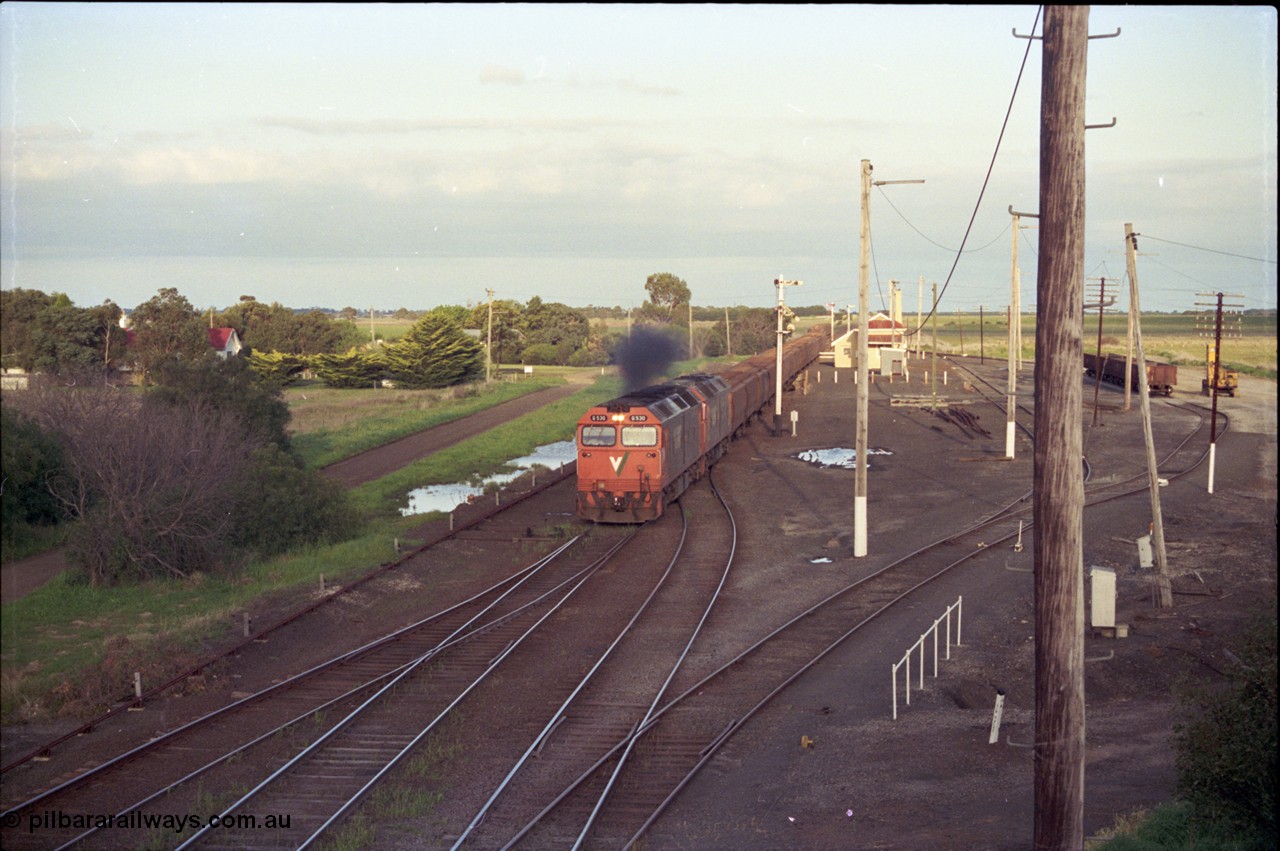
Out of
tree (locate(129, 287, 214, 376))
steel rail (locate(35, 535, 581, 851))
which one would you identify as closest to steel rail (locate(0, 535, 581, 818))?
steel rail (locate(35, 535, 581, 851))

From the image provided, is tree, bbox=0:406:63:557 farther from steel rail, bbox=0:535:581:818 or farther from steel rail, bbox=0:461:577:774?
steel rail, bbox=0:535:581:818

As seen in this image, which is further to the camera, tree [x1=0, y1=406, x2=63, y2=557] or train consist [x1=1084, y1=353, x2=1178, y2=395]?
train consist [x1=1084, y1=353, x2=1178, y2=395]

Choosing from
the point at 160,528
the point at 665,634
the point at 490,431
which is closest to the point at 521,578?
the point at 665,634

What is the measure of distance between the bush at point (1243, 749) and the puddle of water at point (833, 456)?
2710 centimetres

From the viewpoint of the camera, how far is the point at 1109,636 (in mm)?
16828

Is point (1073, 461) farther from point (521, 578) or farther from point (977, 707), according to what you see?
point (521, 578)

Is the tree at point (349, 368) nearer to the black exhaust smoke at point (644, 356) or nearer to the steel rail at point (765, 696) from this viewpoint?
the black exhaust smoke at point (644, 356)

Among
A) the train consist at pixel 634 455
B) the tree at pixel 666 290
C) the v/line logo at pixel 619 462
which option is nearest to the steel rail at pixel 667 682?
the train consist at pixel 634 455

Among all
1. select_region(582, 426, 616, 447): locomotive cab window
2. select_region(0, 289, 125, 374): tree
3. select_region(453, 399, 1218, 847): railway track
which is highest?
select_region(0, 289, 125, 374): tree

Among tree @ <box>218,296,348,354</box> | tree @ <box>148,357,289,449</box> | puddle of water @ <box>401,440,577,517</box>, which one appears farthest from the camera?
tree @ <box>218,296,348,354</box>

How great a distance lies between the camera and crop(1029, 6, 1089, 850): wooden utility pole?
711 cm

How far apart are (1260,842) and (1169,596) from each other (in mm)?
11795

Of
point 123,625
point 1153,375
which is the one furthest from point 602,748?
point 1153,375

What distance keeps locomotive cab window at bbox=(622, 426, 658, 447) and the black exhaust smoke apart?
108ft
